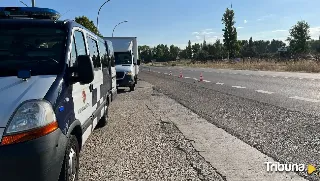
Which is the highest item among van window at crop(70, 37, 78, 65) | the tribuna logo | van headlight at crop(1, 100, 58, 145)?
van window at crop(70, 37, 78, 65)

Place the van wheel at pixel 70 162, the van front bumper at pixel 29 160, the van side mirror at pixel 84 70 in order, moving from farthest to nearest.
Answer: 1. the van side mirror at pixel 84 70
2. the van wheel at pixel 70 162
3. the van front bumper at pixel 29 160

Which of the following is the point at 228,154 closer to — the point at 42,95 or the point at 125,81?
the point at 42,95

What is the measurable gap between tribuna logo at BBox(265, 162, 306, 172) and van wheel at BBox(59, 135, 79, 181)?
2.46m

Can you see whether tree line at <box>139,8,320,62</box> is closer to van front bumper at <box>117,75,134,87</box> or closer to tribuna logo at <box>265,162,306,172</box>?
van front bumper at <box>117,75,134,87</box>

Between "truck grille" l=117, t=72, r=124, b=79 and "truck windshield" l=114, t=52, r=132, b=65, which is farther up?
"truck windshield" l=114, t=52, r=132, b=65

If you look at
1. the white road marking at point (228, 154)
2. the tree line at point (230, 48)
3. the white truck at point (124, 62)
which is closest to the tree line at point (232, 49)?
the tree line at point (230, 48)

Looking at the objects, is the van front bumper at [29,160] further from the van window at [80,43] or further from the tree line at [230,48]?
the tree line at [230,48]

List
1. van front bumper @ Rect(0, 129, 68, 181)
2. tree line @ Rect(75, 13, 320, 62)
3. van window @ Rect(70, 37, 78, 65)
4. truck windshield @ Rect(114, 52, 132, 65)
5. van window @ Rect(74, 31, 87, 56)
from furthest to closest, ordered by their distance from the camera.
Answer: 1. tree line @ Rect(75, 13, 320, 62)
2. truck windshield @ Rect(114, 52, 132, 65)
3. van window @ Rect(74, 31, 87, 56)
4. van window @ Rect(70, 37, 78, 65)
5. van front bumper @ Rect(0, 129, 68, 181)

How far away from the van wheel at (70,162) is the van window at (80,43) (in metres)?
1.31

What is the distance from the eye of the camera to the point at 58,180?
10.6ft

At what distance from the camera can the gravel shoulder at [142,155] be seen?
4379 mm

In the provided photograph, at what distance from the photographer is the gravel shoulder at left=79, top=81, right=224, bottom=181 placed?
4.38 metres

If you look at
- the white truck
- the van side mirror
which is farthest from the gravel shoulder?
the white truck

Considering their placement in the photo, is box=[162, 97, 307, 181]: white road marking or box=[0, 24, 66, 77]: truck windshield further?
box=[162, 97, 307, 181]: white road marking
